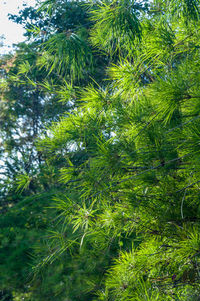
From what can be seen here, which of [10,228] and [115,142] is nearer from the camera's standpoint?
[115,142]

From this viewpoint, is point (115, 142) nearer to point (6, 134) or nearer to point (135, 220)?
point (135, 220)

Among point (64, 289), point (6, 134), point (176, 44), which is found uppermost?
point (6, 134)

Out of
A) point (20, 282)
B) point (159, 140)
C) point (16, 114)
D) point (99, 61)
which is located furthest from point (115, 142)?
point (16, 114)

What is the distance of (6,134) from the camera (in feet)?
12.9

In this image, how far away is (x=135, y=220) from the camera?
4.35ft

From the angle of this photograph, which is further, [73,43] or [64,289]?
[64,289]

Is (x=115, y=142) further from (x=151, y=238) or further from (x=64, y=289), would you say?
(x=64, y=289)

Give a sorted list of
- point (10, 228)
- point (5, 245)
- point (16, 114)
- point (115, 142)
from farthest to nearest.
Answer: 1. point (16, 114)
2. point (10, 228)
3. point (5, 245)
4. point (115, 142)

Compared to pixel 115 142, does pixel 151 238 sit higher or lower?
lower

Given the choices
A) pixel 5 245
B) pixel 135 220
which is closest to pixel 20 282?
pixel 5 245

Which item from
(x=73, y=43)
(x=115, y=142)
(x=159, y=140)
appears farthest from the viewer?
(x=73, y=43)

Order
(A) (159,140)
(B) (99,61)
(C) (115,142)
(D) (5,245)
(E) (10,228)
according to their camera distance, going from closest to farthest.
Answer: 1. (A) (159,140)
2. (C) (115,142)
3. (D) (5,245)
4. (E) (10,228)
5. (B) (99,61)

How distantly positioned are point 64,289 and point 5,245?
1.80 ft

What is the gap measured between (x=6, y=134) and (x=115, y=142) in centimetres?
308
